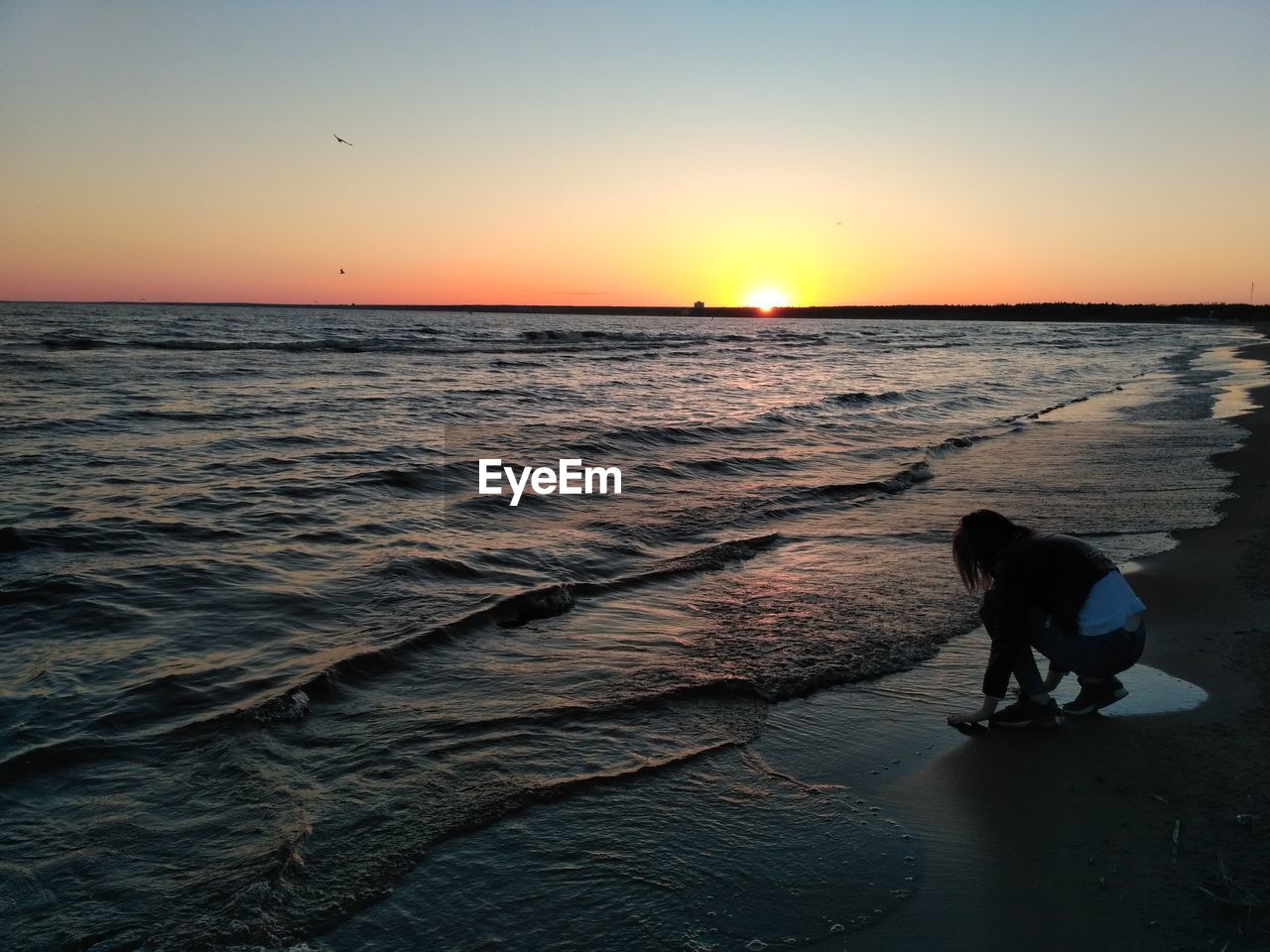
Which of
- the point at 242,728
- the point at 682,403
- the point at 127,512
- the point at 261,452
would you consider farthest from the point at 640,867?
the point at 682,403

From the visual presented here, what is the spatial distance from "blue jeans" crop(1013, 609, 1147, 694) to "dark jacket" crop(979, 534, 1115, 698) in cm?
8

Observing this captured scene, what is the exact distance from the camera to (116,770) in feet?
16.7

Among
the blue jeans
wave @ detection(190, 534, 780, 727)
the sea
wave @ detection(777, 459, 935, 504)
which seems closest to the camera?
the sea

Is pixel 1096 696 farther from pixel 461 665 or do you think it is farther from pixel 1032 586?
pixel 461 665

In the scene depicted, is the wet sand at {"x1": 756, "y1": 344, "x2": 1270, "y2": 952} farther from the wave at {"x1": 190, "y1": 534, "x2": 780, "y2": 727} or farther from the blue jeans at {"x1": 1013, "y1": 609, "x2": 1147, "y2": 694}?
the wave at {"x1": 190, "y1": 534, "x2": 780, "y2": 727}

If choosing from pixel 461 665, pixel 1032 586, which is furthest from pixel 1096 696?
pixel 461 665

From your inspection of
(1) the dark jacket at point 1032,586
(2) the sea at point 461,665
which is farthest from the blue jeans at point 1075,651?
(2) the sea at point 461,665

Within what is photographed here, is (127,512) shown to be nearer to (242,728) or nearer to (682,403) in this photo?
(242,728)

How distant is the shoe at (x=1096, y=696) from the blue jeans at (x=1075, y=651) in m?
0.10

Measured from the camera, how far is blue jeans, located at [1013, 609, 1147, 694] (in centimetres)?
501

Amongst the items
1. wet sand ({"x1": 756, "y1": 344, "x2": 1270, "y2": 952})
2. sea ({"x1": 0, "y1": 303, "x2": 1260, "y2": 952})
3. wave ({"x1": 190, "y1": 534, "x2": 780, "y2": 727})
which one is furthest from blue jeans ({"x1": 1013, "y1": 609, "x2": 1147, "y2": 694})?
wave ({"x1": 190, "y1": 534, "x2": 780, "y2": 727})

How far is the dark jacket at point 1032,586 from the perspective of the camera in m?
5.06

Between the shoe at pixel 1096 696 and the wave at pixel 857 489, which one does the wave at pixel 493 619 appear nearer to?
the wave at pixel 857 489

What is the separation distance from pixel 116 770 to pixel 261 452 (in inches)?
445
